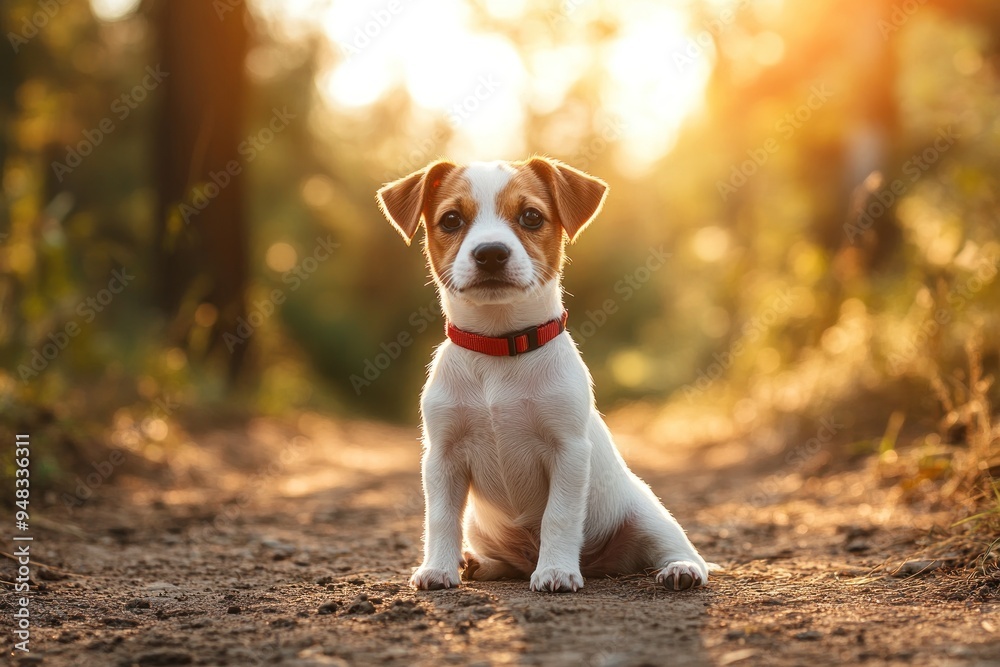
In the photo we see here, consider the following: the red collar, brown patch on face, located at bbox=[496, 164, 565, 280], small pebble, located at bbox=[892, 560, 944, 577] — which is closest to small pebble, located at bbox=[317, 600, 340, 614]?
the red collar

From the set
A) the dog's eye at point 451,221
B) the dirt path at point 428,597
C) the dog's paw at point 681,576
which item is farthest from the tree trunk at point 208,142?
the dog's paw at point 681,576

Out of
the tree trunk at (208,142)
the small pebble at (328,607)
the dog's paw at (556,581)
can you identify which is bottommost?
the small pebble at (328,607)

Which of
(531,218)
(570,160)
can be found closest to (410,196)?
(531,218)

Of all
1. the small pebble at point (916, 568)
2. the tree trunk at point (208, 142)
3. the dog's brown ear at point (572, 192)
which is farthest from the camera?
the tree trunk at point (208, 142)

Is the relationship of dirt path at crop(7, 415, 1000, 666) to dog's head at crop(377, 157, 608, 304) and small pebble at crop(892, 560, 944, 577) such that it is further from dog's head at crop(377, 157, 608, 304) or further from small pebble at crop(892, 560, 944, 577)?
dog's head at crop(377, 157, 608, 304)

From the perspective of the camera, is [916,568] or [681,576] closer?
[681,576]

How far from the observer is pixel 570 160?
111 feet

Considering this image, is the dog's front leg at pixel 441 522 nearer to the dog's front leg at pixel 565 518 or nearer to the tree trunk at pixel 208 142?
the dog's front leg at pixel 565 518

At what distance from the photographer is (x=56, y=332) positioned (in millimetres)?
8359

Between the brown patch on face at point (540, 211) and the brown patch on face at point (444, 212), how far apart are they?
155 millimetres

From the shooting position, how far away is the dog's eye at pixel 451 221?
13.9 feet

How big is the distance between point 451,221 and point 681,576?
186 centimetres

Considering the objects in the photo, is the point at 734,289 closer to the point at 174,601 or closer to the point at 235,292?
the point at 235,292

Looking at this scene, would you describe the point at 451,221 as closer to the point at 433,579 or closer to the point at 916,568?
the point at 433,579
